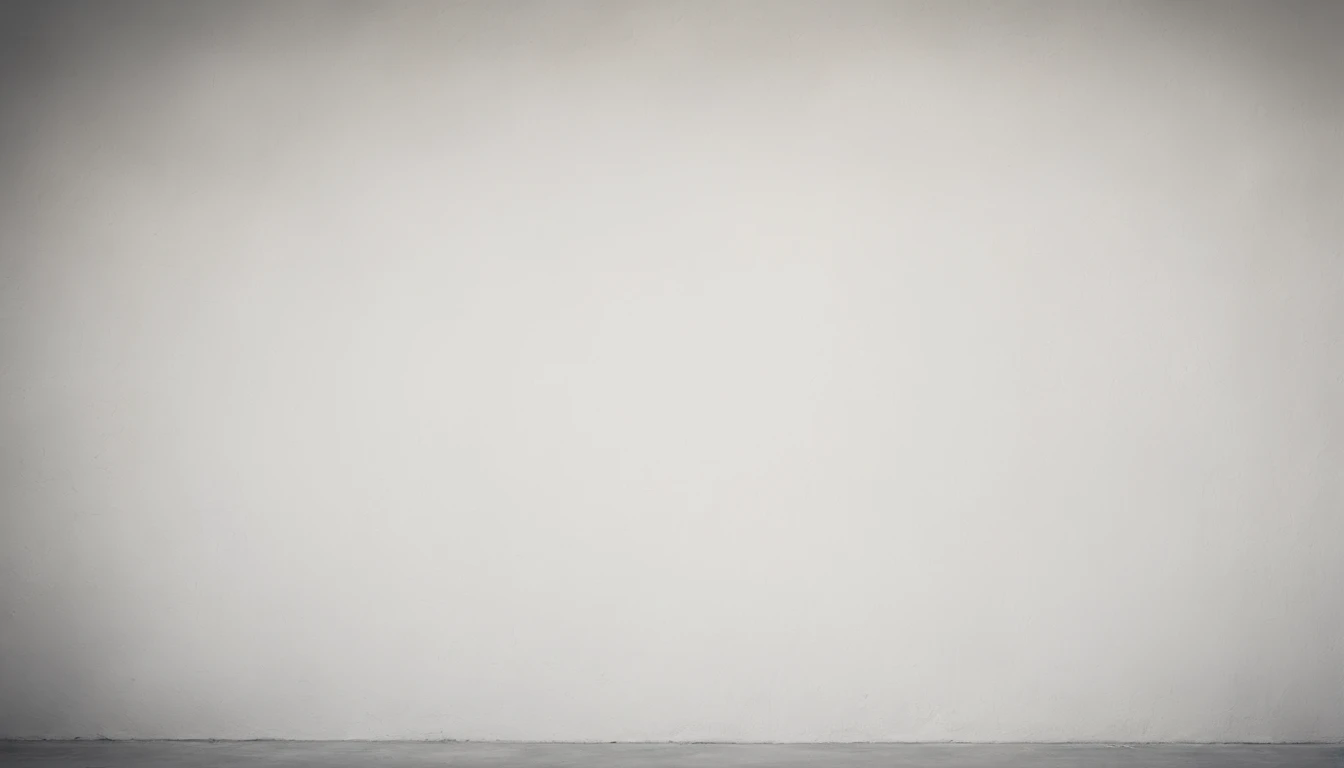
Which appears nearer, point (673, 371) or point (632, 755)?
point (632, 755)

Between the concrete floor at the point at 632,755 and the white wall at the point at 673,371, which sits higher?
the white wall at the point at 673,371

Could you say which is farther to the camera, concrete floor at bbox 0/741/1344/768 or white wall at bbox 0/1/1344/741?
white wall at bbox 0/1/1344/741

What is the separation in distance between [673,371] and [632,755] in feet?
4.43

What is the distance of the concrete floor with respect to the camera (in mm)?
3270

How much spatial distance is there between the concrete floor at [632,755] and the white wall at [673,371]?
97 millimetres

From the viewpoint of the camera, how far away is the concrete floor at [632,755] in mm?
3270

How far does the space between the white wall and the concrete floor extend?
0.10 m

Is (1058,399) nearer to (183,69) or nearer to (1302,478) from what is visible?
(1302,478)

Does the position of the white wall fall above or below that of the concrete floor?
above

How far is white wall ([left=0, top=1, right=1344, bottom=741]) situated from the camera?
3.62 meters

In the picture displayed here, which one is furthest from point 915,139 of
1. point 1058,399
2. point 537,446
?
point 537,446

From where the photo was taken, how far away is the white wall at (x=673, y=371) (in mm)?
3625

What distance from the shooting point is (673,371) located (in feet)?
12.2

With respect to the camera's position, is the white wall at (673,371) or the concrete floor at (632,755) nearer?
the concrete floor at (632,755)
